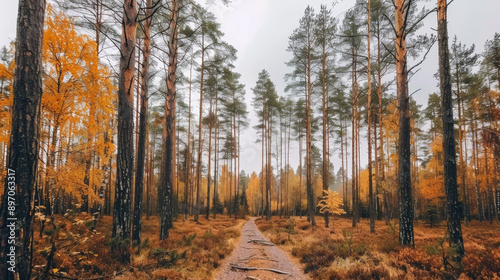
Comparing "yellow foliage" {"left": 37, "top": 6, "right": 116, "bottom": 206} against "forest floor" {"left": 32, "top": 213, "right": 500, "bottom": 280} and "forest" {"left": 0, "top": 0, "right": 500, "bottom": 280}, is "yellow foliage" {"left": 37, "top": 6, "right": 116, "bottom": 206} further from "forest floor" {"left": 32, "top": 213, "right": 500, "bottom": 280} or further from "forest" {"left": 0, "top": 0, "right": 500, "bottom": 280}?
"forest floor" {"left": 32, "top": 213, "right": 500, "bottom": 280}

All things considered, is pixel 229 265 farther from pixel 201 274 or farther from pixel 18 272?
pixel 18 272

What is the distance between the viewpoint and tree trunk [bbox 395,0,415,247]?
6.59 meters

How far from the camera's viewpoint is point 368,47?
1378 centimetres

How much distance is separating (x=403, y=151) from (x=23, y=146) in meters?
8.61

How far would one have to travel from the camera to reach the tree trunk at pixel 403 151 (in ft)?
21.6

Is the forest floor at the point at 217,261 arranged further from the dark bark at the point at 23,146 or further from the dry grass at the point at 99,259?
the dark bark at the point at 23,146

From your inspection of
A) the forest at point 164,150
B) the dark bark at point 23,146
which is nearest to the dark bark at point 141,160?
the forest at point 164,150

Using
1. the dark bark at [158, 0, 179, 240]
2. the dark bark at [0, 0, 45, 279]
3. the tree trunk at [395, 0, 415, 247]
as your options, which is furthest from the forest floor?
the dark bark at [158, 0, 179, 240]

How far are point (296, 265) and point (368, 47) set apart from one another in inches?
537

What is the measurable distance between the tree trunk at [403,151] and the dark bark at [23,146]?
27.5ft

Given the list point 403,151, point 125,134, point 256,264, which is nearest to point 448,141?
point 403,151

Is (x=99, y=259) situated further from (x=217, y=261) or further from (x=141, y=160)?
(x=141, y=160)

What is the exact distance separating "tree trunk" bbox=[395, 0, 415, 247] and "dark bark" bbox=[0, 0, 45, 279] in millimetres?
8374

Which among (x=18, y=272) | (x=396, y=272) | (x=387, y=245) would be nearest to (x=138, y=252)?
(x=18, y=272)
